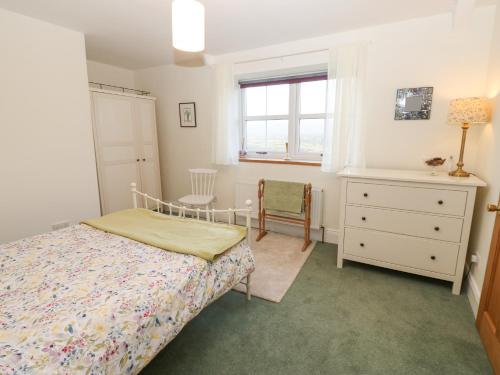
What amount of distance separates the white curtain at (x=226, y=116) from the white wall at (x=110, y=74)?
5.48ft

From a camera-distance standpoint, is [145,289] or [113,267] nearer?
[145,289]

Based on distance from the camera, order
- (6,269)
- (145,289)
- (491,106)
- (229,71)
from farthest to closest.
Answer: (229,71) < (491,106) < (6,269) < (145,289)

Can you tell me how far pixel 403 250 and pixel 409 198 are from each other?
1.52 ft

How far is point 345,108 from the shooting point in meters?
2.81

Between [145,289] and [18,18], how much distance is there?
2.85 meters

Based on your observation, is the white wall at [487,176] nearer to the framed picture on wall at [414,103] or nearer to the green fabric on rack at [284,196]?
the framed picture on wall at [414,103]

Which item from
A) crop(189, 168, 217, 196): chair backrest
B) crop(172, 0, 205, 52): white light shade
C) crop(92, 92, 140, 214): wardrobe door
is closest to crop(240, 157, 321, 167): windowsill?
crop(189, 168, 217, 196): chair backrest

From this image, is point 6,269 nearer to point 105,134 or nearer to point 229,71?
point 105,134

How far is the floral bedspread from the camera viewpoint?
957 mm

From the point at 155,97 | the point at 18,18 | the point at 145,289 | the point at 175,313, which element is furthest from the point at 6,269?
the point at 155,97

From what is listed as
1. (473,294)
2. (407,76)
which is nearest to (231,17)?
(407,76)

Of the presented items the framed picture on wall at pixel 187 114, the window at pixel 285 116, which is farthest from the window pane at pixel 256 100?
the framed picture on wall at pixel 187 114

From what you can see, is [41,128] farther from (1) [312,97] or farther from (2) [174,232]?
(1) [312,97]

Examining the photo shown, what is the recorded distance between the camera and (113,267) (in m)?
1.47
